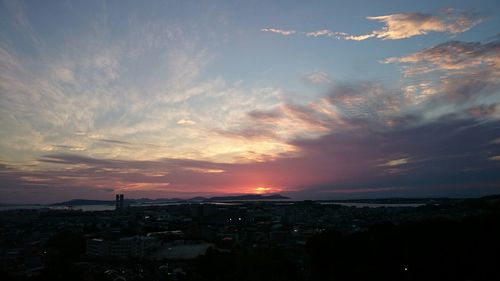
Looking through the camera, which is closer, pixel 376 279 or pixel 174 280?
pixel 376 279

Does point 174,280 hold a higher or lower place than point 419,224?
lower

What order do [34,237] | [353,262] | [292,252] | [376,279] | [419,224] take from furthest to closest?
[34,237], [292,252], [419,224], [353,262], [376,279]

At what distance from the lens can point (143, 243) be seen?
39.8 meters

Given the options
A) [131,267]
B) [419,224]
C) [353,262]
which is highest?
[419,224]

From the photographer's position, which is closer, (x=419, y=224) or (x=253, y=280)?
(x=253, y=280)

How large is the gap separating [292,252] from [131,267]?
13224 millimetres

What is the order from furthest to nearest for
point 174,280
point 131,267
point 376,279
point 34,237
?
1. point 34,237
2. point 131,267
3. point 174,280
4. point 376,279

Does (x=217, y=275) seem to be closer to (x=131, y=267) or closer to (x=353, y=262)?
(x=353, y=262)

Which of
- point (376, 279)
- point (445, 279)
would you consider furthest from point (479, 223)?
point (376, 279)

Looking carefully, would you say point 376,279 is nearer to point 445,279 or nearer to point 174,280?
point 445,279

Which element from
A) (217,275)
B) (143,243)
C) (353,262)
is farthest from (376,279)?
(143,243)

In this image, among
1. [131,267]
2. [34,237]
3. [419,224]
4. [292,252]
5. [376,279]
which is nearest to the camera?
[376,279]

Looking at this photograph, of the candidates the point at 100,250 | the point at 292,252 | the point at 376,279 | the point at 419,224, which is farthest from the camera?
the point at 100,250

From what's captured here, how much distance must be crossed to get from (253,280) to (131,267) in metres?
16.7
